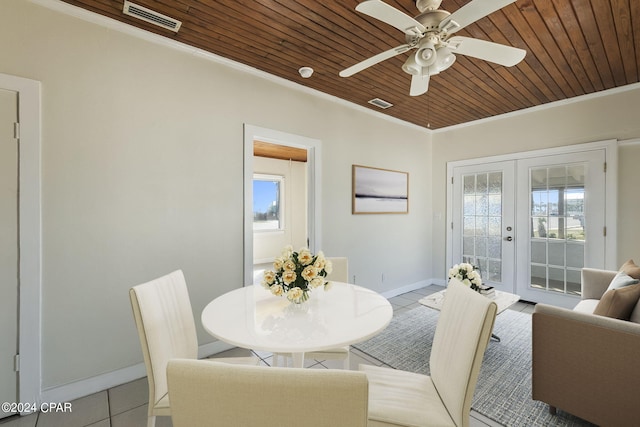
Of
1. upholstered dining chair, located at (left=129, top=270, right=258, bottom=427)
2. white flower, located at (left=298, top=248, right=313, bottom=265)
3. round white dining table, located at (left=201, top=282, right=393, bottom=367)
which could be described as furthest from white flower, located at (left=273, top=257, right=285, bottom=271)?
upholstered dining chair, located at (left=129, top=270, right=258, bottom=427)

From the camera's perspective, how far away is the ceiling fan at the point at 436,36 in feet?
4.55

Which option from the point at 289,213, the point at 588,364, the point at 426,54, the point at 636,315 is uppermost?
the point at 426,54

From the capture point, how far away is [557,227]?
3.60 m

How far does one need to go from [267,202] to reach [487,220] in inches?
174

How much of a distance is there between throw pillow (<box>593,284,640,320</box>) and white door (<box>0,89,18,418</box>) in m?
3.67

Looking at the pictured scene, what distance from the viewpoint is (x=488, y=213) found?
421 centimetres

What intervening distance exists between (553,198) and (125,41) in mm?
4898

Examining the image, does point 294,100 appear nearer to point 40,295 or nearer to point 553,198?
point 40,295

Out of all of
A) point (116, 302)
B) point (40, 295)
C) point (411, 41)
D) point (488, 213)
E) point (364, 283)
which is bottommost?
point (364, 283)

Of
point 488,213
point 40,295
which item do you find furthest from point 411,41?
point 488,213

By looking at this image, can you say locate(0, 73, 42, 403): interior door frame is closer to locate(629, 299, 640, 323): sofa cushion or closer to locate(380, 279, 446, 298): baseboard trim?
locate(380, 279, 446, 298): baseboard trim

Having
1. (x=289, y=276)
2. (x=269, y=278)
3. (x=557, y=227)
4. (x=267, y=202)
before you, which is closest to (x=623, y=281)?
(x=557, y=227)

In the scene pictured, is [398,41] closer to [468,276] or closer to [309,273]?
[309,273]

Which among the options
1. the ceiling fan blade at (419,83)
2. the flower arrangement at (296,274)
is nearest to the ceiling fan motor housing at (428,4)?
the ceiling fan blade at (419,83)
